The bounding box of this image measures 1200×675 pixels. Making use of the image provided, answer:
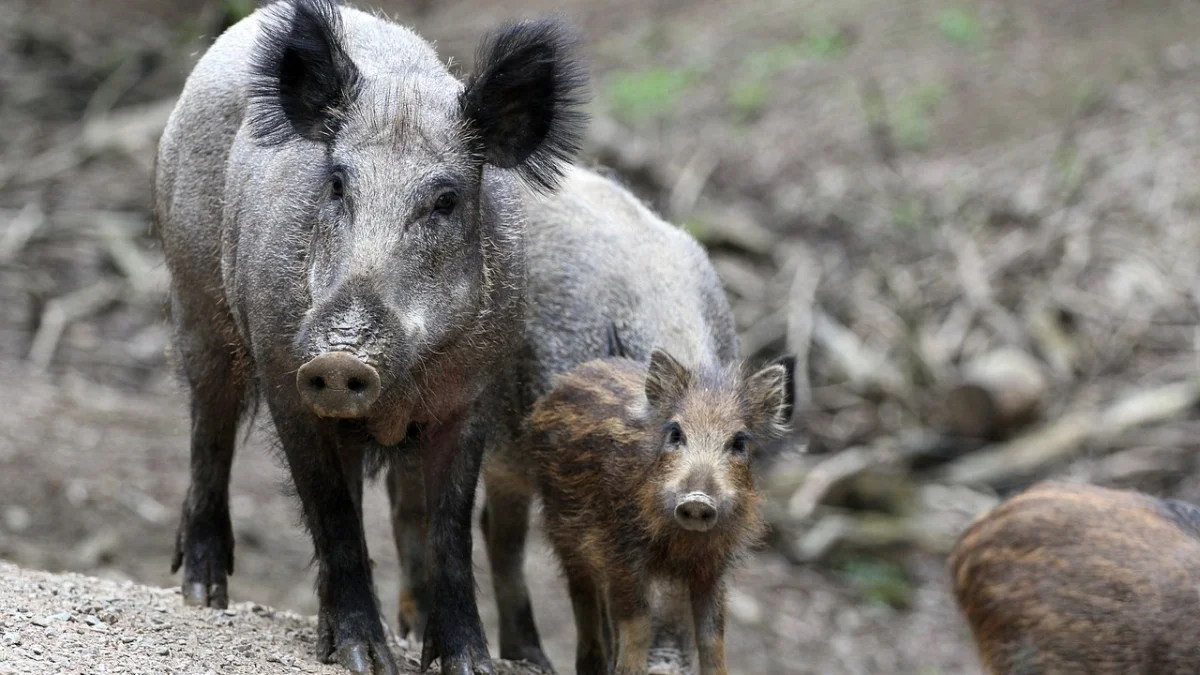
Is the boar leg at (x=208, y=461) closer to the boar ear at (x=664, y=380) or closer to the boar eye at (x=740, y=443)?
the boar ear at (x=664, y=380)

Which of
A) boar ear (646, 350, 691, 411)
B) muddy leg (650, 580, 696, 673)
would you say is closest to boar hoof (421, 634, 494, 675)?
muddy leg (650, 580, 696, 673)

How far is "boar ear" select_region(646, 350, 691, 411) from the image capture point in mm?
6065

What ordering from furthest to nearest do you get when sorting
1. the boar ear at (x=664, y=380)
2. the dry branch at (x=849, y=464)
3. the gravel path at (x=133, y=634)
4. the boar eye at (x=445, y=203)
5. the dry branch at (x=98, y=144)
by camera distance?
1. the dry branch at (x=98, y=144)
2. the dry branch at (x=849, y=464)
3. the boar ear at (x=664, y=380)
4. the boar eye at (x=445, y=203)
5. the gravel path at (x=133, y=634)

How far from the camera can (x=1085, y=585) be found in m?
6.34

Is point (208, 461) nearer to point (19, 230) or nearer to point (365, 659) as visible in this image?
point (365, 659)

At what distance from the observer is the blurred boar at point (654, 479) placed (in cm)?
580

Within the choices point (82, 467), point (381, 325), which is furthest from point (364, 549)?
point (82, 467)

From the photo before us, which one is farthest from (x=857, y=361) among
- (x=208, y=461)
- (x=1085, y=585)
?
(x=208, y=461)

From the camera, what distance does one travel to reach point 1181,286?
1282 cm

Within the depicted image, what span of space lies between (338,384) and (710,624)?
1927 mm

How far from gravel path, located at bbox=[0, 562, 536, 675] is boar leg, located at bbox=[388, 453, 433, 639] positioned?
3.24 ft

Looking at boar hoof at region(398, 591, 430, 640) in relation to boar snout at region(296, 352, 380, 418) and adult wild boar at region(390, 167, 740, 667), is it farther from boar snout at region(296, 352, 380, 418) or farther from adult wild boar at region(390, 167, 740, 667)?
boar snout at region(296, 352, 380, 418)

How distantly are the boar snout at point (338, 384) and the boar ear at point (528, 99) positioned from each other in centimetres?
126

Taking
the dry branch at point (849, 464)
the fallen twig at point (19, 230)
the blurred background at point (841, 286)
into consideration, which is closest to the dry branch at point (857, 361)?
the blurred background at point (841, 286)
